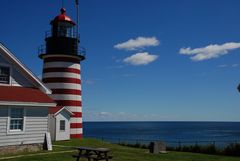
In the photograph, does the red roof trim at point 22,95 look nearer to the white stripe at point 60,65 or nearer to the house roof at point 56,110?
the house roof at point 56,110

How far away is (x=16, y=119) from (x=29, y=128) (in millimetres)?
1123

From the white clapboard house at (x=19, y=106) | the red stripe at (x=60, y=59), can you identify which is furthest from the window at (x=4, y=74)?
the red stripe at (x=60, y=59)

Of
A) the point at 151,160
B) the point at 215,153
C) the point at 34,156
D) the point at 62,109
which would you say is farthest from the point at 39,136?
the point at 215,153

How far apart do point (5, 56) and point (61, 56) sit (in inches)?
474

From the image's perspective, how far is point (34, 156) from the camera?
1966 cm

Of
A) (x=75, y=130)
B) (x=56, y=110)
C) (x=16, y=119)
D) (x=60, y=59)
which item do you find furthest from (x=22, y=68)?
(x=75, y=130)

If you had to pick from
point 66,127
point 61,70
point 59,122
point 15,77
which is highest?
point 61,70

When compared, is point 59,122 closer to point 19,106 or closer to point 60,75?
point 60,75

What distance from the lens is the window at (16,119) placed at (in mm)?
21062

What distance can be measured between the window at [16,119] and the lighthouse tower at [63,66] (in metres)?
12.3

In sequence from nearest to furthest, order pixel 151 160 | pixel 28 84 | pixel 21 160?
pixel 21 160, pixel 151 160, pixel 28 84

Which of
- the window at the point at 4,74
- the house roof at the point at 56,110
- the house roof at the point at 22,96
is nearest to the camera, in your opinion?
the house roof at the point at 22,96

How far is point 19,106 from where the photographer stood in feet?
69.6

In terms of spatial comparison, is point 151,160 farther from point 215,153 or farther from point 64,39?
point 64,39
